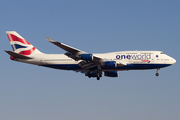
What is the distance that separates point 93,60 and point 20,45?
61.0 ft

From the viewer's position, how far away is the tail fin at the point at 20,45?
6825cm

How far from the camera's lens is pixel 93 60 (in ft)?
199

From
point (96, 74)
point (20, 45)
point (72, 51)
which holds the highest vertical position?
point (20, 45)

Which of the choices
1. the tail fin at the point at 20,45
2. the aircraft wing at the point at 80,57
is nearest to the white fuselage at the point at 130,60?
the aircraft wing at the point at 80,57

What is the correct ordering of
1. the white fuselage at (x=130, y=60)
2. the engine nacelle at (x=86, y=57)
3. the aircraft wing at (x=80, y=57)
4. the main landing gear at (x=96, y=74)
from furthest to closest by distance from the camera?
the main landing gear at (x=96, y=74), the white fuselage at (x=130, y=60), the engine nacelle at (x=86, y=57), the aircraft wing at (x=80, y=57)

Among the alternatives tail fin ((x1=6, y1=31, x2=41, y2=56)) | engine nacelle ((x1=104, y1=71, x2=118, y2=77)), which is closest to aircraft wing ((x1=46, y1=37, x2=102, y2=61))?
engine nacelle ((x1=104, y1=71, x2=118, y2=77))

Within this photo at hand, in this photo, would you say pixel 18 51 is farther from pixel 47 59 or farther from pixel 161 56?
pixel 161 56

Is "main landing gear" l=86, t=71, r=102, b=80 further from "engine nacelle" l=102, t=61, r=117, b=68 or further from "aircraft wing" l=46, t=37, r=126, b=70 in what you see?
"engine nacelle" l=102, t=61, r=117, b=68

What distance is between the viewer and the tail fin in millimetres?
68250

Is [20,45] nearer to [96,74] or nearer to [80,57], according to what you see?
[80,57]

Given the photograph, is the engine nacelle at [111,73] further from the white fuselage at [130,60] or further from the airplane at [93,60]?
the white fuselage at [130,60]

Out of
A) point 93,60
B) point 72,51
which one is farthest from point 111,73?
point 72,51

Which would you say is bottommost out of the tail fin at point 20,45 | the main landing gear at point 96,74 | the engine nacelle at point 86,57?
→ the main landing gear at point 96,74

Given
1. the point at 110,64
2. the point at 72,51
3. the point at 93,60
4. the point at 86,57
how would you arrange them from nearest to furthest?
the point at 86,57 < the point at 72,51 < the point at 110,64 < the point at 93,60
